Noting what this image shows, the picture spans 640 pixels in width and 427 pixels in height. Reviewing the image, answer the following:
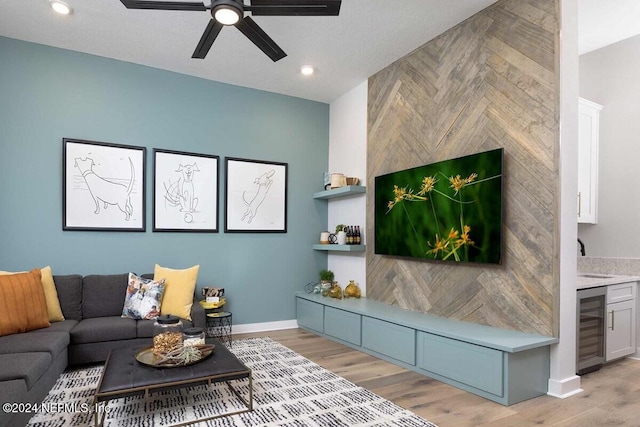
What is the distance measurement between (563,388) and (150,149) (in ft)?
14.6

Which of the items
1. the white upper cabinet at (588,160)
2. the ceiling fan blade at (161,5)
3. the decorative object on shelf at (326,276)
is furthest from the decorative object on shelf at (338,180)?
the ceiling fan blade at (161,5)

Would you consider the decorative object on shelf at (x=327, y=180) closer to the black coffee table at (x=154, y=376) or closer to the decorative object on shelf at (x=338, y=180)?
the decorative object on shelf at (x=338, y=180)

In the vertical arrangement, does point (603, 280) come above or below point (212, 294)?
above

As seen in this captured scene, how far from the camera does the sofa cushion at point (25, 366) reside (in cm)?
221

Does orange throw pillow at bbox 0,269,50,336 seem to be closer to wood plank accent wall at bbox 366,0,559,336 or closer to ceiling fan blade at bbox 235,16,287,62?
ceiling fan blade at bbox 235,16,287,62

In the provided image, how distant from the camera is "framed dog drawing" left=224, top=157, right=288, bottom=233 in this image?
4.89 meters

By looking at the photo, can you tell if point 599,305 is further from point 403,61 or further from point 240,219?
point 240,219

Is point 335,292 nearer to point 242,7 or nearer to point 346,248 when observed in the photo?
point 346,248

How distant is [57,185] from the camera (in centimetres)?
399

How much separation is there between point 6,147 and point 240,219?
2421 mm

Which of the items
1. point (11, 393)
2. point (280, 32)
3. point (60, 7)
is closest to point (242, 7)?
point (280, 32)

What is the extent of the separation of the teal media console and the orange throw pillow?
2.74 metres

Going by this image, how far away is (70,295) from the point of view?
3.71 metres

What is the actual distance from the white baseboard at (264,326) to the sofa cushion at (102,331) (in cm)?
153
